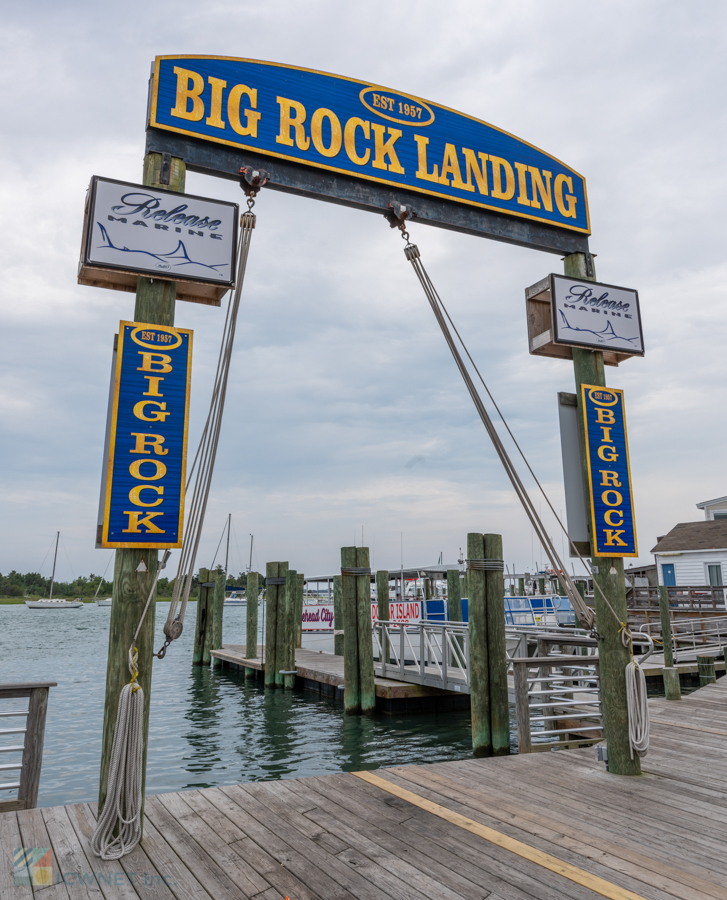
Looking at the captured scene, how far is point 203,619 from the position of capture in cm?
2320

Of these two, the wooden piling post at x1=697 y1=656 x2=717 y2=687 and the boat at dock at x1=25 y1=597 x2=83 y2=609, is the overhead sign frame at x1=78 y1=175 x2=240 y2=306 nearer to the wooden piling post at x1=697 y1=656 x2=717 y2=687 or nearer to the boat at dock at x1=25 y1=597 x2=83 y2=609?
the wooden piling post at x1=697 y1=656 x2=717 y2=687

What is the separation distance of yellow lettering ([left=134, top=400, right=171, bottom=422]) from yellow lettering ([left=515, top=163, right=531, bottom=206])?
3.94m

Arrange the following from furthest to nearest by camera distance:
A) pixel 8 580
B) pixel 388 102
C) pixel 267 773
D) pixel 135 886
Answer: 1. pixel 8 580
2. pixel 267 773
3. pixel 388 102
4. pixel 135 886

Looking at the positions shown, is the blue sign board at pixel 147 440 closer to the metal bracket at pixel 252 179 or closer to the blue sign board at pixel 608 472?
the metal bracket at pixel 252 179

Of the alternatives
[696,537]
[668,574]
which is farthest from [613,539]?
[668,574]

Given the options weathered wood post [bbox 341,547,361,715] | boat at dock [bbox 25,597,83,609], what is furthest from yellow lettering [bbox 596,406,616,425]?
boat at dock [bbox 25,597,83,609]

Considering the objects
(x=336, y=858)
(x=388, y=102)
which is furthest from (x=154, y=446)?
(x=388, y=102)

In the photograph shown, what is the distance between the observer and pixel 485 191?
583 centimetres

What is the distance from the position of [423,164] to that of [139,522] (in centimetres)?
393

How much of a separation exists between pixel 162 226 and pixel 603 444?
13.6 feet

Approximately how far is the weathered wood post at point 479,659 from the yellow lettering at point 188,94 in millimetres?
6927

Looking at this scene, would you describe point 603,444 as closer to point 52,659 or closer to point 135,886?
point 135,886

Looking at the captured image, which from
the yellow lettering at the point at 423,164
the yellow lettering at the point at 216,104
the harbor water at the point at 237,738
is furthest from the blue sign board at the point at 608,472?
the harbor water at the point at 237,738

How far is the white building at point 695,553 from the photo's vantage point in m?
28.2
